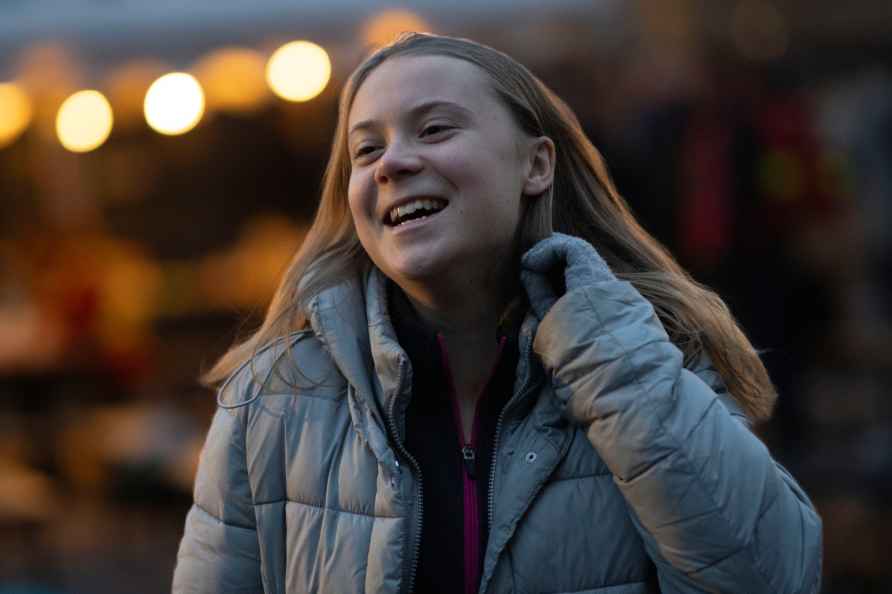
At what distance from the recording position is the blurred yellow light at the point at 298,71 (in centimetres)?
638

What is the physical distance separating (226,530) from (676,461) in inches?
29.0

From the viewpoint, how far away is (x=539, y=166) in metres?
2.44

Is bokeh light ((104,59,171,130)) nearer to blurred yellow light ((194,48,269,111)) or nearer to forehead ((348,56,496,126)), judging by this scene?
blurred yellow light ((194,48,269,111))

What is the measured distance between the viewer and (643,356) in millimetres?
2090

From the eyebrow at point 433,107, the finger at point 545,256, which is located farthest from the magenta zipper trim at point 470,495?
the eyebrow at point 433,107

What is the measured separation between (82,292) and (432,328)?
532cm

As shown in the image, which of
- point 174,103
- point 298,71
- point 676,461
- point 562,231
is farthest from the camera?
point 174,103

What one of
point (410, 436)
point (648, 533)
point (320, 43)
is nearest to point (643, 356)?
point (648, 533)

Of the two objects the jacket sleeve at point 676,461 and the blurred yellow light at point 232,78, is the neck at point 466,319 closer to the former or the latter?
the jacket sleeve at point 676,461

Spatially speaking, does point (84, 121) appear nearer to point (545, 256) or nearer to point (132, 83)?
point (132, 83)

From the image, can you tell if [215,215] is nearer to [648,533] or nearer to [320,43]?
[320,43]

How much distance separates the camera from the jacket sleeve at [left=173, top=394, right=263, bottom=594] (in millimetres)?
2277

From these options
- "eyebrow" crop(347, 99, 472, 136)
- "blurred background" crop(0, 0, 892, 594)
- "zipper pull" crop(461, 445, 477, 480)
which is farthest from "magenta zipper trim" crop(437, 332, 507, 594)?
"blurred background" crop(0, 0, 892, 594)

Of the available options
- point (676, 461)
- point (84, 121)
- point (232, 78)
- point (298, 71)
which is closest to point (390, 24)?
point (298, 71)
